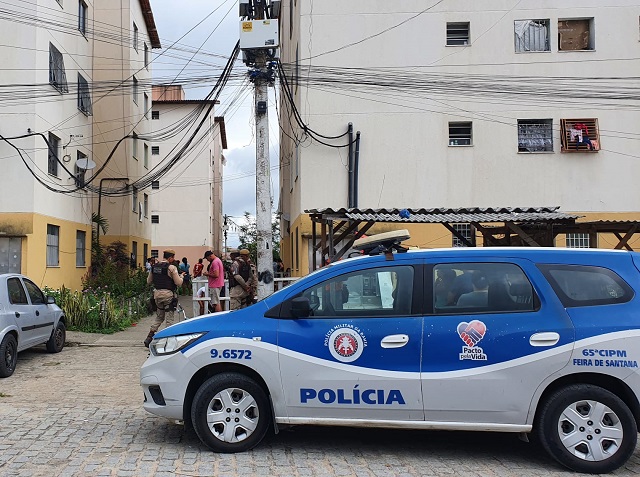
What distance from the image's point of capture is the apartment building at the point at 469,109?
1723 cm

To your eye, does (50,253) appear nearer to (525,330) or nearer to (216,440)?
(216,440)

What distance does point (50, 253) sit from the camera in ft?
56.0

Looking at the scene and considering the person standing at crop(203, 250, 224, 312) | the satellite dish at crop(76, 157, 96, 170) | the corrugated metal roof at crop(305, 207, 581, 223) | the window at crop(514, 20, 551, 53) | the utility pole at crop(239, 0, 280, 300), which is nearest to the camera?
the utility pole at crop(239, 0, 280, 300)

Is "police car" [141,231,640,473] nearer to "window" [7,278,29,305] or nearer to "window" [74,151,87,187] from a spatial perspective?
"window" [7,278,29,305]

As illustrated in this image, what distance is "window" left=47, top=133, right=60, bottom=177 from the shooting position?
1685 centimetres

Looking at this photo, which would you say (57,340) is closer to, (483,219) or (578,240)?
(483,219)

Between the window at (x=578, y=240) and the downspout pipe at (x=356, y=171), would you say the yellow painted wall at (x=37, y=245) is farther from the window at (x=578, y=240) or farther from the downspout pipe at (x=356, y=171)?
the window at (x=578, y=240)

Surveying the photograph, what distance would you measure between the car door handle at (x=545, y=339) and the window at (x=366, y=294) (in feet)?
3.32

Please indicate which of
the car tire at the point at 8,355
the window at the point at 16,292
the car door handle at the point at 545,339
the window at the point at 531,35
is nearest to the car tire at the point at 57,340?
the window at the point at 16,292

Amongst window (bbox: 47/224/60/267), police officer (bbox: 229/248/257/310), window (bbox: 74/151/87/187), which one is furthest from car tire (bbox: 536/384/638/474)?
window (bbox: 74/151/87/187)

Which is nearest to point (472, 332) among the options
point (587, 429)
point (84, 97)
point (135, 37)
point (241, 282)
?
point (587, 429)

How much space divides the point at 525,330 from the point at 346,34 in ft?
47.5

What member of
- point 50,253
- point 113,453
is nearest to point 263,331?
point 113,453

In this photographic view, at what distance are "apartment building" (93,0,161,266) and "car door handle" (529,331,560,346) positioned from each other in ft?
64.2
